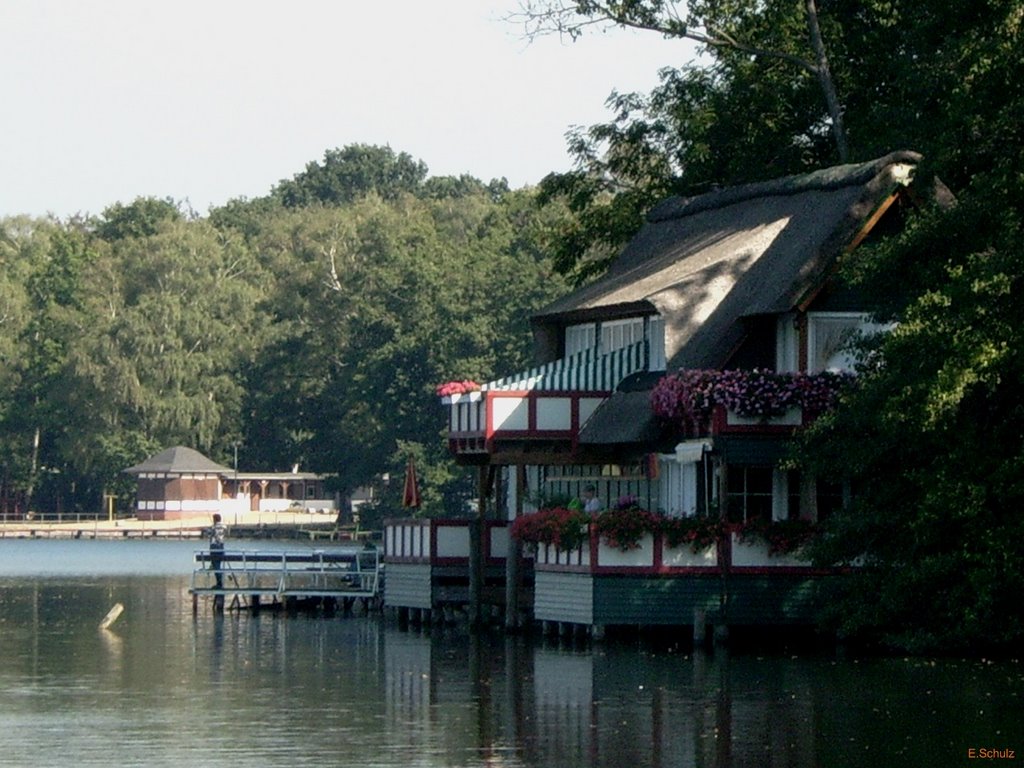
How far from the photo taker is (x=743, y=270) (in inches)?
1850

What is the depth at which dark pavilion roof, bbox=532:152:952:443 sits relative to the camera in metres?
44.5

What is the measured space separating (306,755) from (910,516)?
1471cm

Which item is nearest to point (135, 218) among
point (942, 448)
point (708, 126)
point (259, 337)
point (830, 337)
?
point (259, 337)

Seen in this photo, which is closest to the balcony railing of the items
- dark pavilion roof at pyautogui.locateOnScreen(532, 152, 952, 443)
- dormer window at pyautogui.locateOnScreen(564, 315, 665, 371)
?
dormer window at pyautogui.locateOnScreen(564, 315, 665, 371)

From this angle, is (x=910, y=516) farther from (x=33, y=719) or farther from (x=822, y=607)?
(x=33, y=719)

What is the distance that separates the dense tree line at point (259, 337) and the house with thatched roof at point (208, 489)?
5.57 ft

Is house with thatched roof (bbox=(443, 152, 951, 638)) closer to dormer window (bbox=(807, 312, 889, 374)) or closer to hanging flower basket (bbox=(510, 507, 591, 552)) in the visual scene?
dormer window (bbox=(807, 312, 889, 374))

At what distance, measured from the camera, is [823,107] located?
59969mm

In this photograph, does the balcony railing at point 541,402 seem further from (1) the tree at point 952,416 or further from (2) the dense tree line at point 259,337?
(2) the dense tree line at point 259,337

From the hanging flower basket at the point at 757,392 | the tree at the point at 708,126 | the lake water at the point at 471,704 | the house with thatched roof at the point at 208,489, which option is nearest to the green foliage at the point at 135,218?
the house with thatched roof at the point at 208,489

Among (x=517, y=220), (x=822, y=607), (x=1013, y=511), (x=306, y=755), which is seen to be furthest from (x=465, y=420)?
(x=517, y=220)

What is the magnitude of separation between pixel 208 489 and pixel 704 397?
109980 mm

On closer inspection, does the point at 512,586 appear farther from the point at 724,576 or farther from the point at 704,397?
the point at 704,397

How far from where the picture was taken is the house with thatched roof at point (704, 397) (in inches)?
1671
